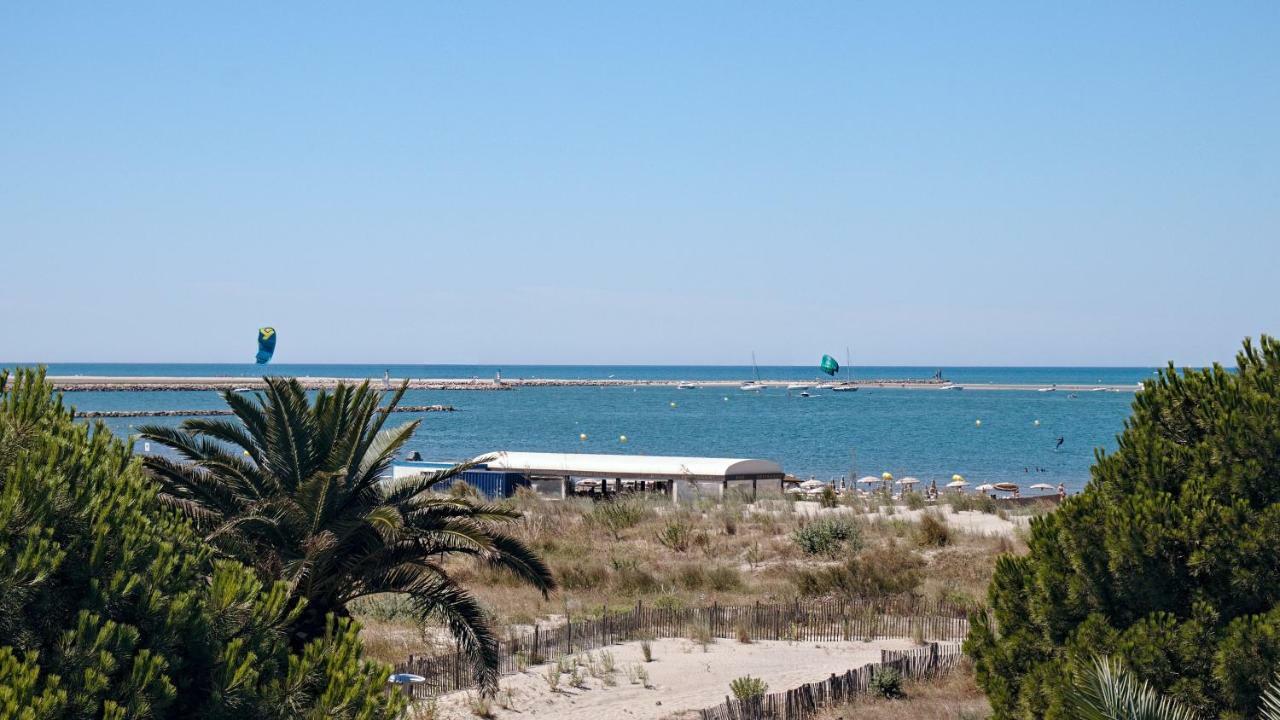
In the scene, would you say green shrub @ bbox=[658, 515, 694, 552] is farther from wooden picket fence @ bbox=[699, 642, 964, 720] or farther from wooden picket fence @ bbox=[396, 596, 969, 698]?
wooden picket fence @ bbox=[699, 642, 964, 720]

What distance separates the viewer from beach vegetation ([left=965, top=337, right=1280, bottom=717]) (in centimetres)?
840

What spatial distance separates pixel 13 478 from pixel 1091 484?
799 cm

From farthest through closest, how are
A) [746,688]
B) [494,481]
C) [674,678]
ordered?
[494,481]
[674,678]
[746,688]

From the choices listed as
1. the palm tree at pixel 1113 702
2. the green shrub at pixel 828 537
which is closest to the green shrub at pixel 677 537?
the green shrub at pixel 828 537

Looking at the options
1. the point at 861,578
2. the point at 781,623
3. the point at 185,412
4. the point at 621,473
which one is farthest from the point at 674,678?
the point at 185,412

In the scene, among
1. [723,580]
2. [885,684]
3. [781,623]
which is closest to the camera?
[885,684]

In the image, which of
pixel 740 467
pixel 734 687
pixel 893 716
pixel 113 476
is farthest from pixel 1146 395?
pixel 740 467

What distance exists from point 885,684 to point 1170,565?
614 centimetres

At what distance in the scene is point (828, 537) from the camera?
26312 millimetres

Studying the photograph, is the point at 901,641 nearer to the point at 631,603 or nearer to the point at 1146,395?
the point at 631,603

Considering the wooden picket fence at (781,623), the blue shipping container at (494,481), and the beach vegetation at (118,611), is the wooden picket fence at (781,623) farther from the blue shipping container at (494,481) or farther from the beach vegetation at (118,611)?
the blue shipping container at (494,481)

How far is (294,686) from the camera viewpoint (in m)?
6.11

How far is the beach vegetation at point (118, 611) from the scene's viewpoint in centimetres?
520

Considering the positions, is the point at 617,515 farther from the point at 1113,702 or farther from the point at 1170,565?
the point at 1113,702
